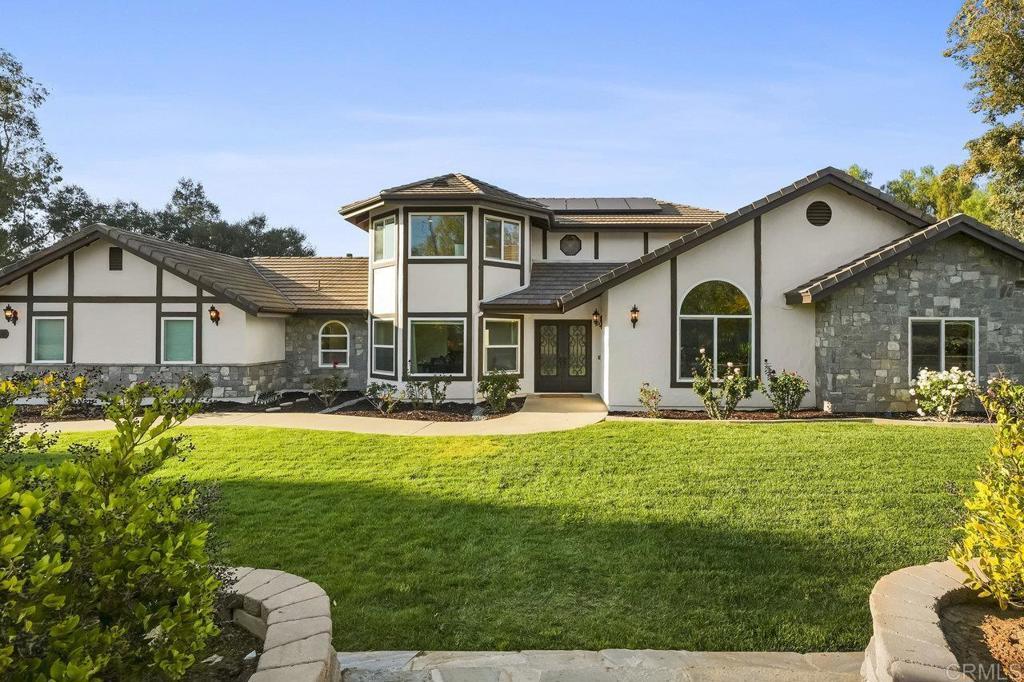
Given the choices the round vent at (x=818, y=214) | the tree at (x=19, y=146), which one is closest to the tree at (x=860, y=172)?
the round vent at (x=818, y=214)

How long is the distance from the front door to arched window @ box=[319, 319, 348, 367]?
19.8 ft

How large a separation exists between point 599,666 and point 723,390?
915cm

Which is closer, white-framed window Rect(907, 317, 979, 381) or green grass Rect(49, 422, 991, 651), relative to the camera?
green grass Rect(49, 422, 991, 651)

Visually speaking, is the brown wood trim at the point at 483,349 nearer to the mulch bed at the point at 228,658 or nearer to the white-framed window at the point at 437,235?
the white-framed window at the point at 437,235

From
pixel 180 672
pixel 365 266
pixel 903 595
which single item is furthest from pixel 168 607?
pixel 365 266

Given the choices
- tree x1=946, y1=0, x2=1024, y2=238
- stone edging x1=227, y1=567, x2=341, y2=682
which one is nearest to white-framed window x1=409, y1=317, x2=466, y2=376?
stone edging x1=227, y1=567, x2=341, y2=682

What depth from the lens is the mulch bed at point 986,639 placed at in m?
2.81

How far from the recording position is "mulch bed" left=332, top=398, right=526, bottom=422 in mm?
12422

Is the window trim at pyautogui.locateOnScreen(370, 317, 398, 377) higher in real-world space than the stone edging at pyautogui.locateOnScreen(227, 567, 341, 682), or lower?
higher

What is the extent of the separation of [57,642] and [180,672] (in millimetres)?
470

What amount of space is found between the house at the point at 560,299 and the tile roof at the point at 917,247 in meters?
0.04

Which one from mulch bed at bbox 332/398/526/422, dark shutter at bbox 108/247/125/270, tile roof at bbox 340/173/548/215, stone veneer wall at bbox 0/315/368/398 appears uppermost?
tile roof at bbox 340/173/548/215

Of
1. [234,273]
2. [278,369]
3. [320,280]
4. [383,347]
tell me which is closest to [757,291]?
[383,347]

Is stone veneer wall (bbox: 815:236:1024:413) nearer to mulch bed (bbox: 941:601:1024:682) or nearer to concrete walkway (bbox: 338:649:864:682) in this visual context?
mulch bed (bbox: 941:601:1024:682)
